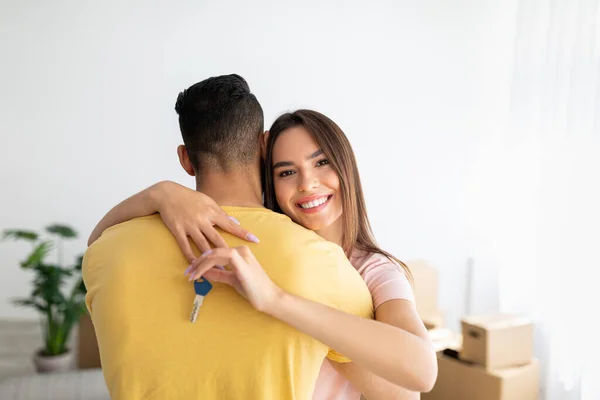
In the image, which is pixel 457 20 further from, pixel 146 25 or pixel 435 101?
pixel 146 25

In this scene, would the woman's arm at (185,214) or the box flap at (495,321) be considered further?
the box flap at (495,321)

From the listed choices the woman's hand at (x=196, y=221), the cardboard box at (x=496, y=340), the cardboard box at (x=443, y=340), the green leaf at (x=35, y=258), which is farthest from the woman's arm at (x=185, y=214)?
the green leaf at (x=35, y=258)

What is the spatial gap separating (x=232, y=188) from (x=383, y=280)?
0.36 meters

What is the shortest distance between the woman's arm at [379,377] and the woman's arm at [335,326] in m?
0.05

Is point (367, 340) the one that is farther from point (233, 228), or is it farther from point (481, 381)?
point (481, 381)

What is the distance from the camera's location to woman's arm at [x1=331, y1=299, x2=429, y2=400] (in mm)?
947

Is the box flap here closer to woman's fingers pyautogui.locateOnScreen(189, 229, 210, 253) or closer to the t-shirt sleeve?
the t-shirt sleeve

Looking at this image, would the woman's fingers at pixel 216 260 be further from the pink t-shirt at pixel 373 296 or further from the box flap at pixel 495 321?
the box flap at pixel 495 321

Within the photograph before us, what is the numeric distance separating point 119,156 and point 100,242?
3459 mm

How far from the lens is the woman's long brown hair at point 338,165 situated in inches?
48.5

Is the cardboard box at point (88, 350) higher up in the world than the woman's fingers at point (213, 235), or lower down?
lower down

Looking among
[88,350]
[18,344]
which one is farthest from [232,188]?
[18,344]

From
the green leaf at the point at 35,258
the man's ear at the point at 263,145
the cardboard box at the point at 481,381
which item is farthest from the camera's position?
the green leaf at the point at 35,258

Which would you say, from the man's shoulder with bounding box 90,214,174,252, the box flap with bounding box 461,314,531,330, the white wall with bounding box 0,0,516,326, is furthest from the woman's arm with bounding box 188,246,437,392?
the white wall with bounding box 0,0,516,326
